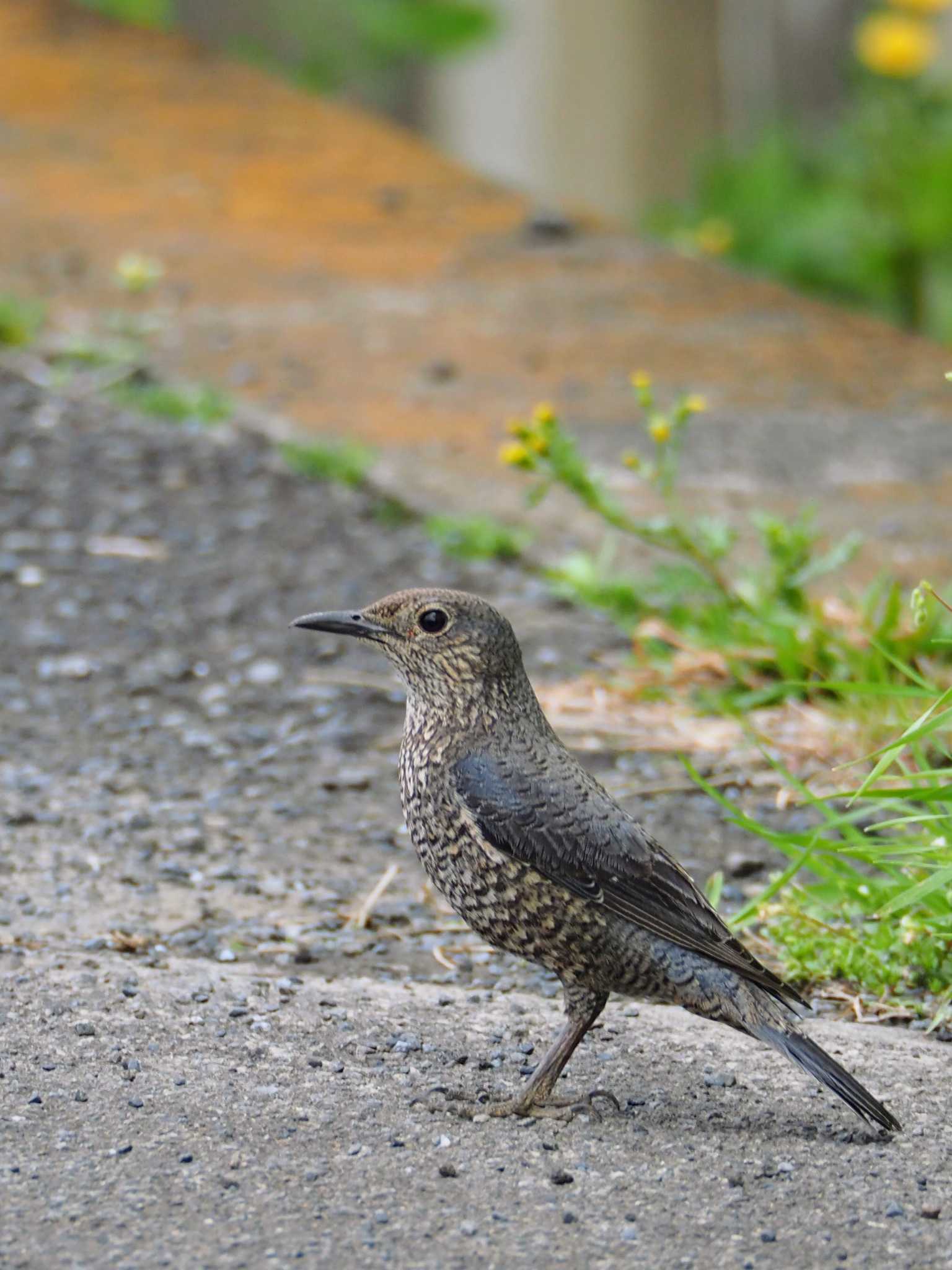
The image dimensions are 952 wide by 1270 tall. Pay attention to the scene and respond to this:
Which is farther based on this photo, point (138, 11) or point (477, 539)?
point (138, 11)

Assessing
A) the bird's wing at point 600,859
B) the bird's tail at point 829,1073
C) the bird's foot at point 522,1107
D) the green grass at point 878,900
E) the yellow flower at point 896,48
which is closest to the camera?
the bird's tail at point 829,1073

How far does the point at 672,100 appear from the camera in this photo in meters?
12.8

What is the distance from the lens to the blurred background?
35.1 feet

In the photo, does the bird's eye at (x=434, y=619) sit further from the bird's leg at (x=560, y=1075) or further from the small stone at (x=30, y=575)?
the small stone at (x=30, y=575)

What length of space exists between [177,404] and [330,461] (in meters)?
0.76

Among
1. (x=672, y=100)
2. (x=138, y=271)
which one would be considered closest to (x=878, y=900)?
(x=138, y=271)

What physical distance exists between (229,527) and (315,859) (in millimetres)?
2163

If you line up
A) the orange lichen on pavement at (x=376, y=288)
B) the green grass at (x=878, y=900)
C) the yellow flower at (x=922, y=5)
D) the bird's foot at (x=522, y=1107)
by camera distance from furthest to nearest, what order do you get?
the yellow flower at (x=922, y=5), the orange lichen on pavement at (x=376, y=288), the green grass at (x=878, y=900), the bird's foot at (x=522, y=1107)

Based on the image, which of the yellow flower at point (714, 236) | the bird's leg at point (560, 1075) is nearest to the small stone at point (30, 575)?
the bird's leg at point (560, 1075)

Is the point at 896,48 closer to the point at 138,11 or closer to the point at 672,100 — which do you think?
the point at 672,100

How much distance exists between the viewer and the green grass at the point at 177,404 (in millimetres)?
6738

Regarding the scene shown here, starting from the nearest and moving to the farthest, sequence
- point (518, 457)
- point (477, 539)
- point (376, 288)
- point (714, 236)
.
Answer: point (518, 457) < point (477, 539) < point (376, 288) < point (714, 236)

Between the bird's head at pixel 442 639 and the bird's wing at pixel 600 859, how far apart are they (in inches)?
8.4

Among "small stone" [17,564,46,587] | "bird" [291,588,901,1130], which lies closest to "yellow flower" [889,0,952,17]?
"small stone" [17,564,46,587]
